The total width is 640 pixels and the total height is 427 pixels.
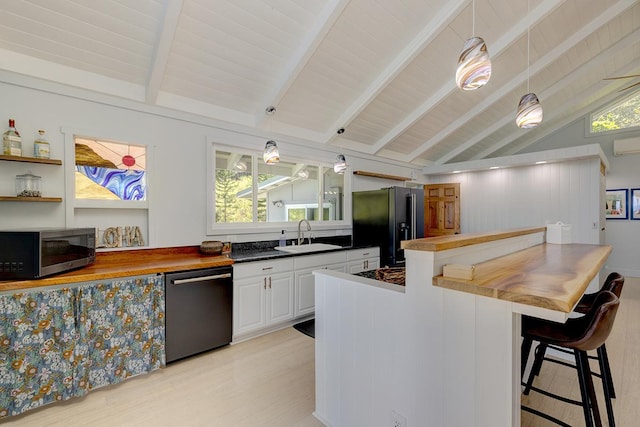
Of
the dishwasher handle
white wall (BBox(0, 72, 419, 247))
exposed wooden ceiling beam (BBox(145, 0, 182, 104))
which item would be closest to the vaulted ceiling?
exposed wooden ceiling beam (BBox(145, 0, 182, 104))

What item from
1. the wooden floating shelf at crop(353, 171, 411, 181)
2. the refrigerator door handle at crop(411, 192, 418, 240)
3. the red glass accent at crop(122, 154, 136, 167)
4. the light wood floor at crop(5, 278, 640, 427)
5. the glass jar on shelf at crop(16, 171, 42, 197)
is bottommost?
the light wood floor at crop(5, 278, 640, 427)

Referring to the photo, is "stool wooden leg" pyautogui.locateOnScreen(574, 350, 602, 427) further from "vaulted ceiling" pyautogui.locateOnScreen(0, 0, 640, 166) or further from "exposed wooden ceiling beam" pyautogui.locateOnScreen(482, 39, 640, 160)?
"exposed wooden ceiling beam" pyautogui.locateOnScreen(482, 39, 640, 160)

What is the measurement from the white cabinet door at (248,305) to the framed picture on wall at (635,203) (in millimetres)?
7501

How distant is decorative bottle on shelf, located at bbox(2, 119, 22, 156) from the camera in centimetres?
216

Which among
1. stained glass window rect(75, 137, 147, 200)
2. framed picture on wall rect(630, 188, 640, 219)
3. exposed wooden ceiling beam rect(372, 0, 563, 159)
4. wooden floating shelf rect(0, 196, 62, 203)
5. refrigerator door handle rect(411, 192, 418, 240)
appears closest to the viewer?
wooden floating shelf rect(0, 196, 62, 203)

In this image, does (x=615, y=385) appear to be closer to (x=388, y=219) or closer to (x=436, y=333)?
(x=436, y=333)

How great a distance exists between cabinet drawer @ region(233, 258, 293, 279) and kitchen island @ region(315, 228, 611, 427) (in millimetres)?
1280

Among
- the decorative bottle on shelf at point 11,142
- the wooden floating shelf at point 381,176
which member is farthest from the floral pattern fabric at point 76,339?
the wooden floating shelf at point 381,176

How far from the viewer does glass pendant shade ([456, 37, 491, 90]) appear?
1762 millimetres

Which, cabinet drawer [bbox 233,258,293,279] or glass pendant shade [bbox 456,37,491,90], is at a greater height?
glass pendant shade [bbox 456,37,491,90]

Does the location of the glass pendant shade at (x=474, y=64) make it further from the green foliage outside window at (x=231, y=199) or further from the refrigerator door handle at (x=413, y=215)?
the refrigerator door handle at (x=413, y=215)

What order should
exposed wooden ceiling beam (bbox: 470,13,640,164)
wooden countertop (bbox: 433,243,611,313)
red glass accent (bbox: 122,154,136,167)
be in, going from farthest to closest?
exposed wooden ceiling beam (bbox: 470,13,640,164) < red glass accent (bbox: 122,154,136,167) < wooden countertop (bbox: 433,243,611,313)

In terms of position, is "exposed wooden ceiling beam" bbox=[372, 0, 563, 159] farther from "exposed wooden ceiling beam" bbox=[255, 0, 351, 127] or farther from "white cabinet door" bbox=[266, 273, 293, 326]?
"white cabinet door" bbox=[266, 273, 293, 326]

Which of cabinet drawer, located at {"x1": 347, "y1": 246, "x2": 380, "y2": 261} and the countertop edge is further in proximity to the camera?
cabinet drawer, located at {"x1": 347, "y1": 246, "x2": 380, "y2": 261}
